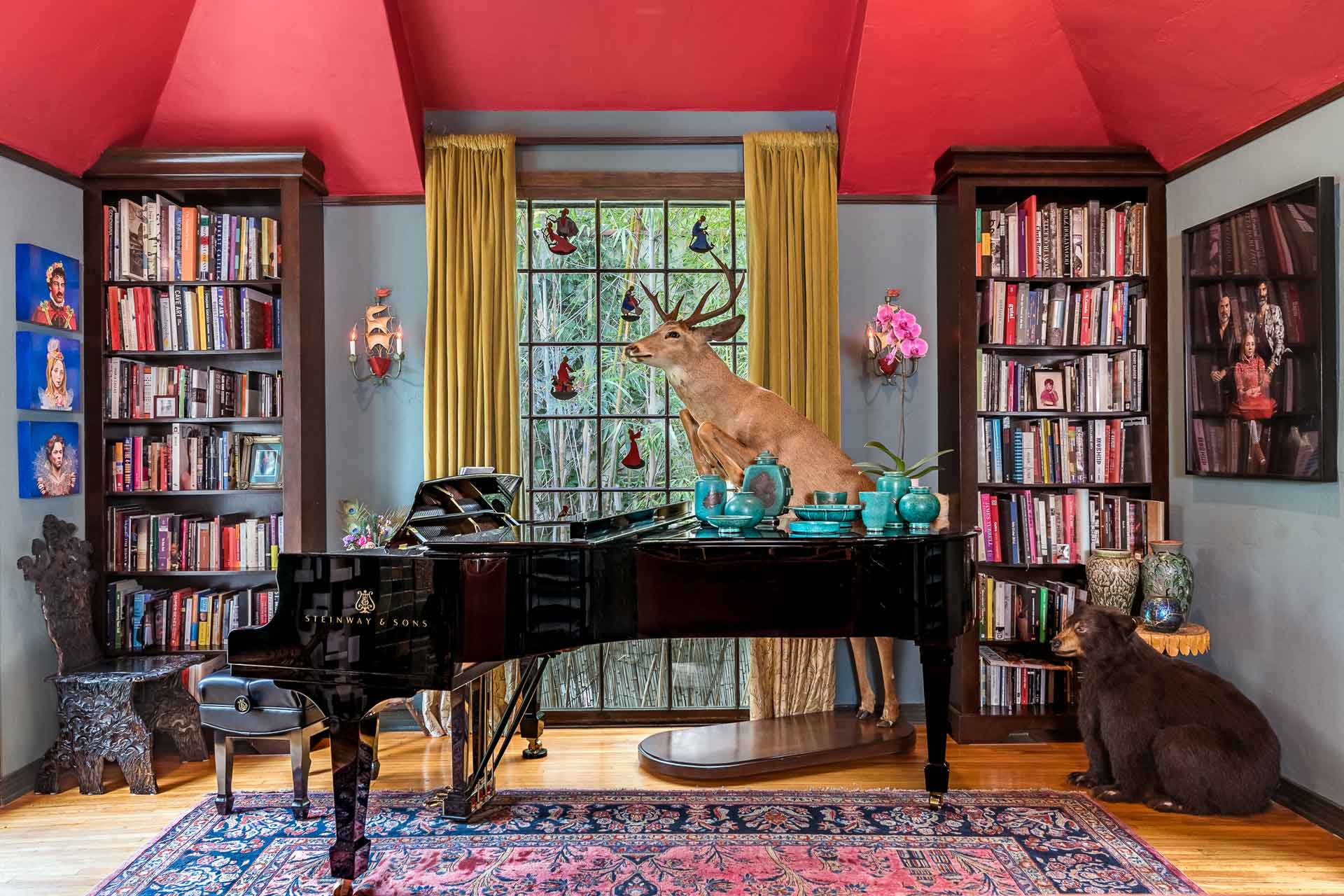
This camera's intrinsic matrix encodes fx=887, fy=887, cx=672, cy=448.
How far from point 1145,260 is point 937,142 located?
3.56 feet

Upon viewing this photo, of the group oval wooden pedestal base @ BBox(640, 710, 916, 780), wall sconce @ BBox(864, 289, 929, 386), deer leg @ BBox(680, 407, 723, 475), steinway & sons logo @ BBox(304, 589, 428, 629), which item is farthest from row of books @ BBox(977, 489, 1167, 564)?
steinway & sons logo @ BBox(304, 589, 428, 629)

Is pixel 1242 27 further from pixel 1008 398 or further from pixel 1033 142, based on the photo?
pixel 1008 398

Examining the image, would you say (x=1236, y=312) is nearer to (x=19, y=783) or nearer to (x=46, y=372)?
(x=46, y=372)

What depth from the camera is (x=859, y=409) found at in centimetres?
434

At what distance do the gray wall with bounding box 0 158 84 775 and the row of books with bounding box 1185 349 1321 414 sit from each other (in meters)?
4.75

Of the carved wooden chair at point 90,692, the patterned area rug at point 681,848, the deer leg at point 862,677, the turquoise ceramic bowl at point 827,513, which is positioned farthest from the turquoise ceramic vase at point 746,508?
the carved wooden chair at point 90,692

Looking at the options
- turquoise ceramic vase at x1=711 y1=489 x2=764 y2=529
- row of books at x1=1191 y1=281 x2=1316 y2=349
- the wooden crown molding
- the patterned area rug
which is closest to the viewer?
the patterned area rug

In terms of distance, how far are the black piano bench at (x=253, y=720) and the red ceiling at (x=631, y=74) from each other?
2.24 m

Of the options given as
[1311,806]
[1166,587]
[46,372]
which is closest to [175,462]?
[46,372]

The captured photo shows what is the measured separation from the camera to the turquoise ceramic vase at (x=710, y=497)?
3045mm

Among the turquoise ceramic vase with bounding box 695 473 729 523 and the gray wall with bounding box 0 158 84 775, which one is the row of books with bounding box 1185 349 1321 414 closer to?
the turquoise ceramic vase with bounding box 695 473 729 523

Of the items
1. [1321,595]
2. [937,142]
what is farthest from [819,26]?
[1321,595]

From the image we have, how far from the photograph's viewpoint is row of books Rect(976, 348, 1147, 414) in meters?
4.06

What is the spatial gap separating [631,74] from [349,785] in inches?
131
